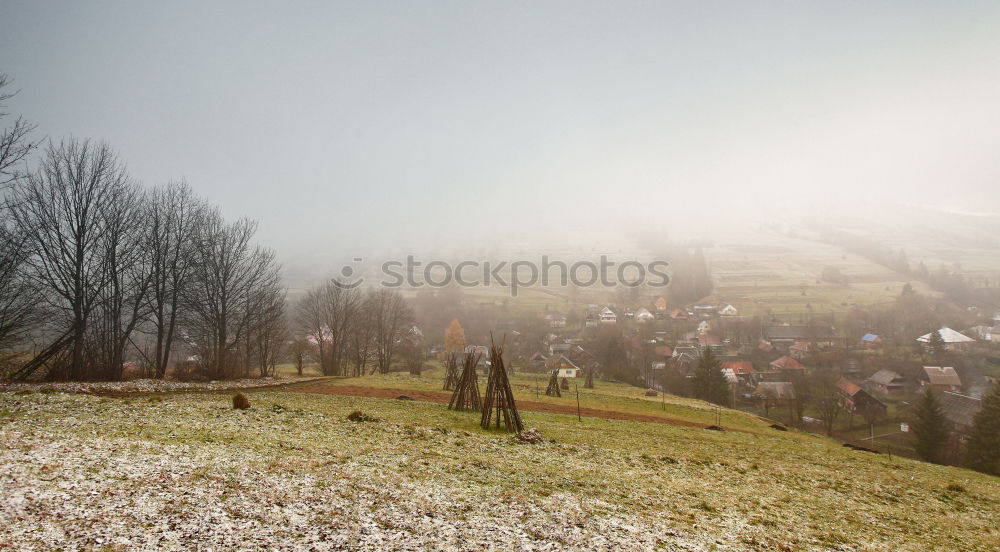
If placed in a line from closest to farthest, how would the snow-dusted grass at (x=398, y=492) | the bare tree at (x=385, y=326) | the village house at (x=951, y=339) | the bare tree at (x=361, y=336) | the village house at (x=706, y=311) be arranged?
the snow-dusted grass at (x=398, y=492) < the bare tree at (x=361, y=336) < the bare tree at (x=385, y=326) < the village house at (x=951, y=339) < the village house at (x=706, y=311)

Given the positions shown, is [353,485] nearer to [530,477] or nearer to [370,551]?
[370,551]

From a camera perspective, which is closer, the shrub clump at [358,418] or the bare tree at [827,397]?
the shrub clump at [358,418]

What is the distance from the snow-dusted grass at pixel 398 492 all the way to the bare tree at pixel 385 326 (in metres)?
40.0

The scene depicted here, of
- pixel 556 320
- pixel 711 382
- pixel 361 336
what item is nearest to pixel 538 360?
pixel 556 320

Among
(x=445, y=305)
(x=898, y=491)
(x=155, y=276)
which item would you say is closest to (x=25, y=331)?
(x=155, y=276)

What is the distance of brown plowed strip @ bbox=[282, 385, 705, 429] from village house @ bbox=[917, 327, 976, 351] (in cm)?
6444

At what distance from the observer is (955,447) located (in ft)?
123

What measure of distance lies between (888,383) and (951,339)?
2511 centimetres

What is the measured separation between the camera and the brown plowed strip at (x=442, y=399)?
2672 centimetres

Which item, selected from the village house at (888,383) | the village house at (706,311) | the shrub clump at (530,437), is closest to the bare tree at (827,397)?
the village house at (888,383)

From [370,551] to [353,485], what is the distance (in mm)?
2850

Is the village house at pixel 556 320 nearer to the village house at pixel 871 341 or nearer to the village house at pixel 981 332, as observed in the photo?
the village house at pixel 871 341

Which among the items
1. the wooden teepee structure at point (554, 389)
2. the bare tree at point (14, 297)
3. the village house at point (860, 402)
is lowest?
the village house at point (860, 402)

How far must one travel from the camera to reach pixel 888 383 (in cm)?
5622
